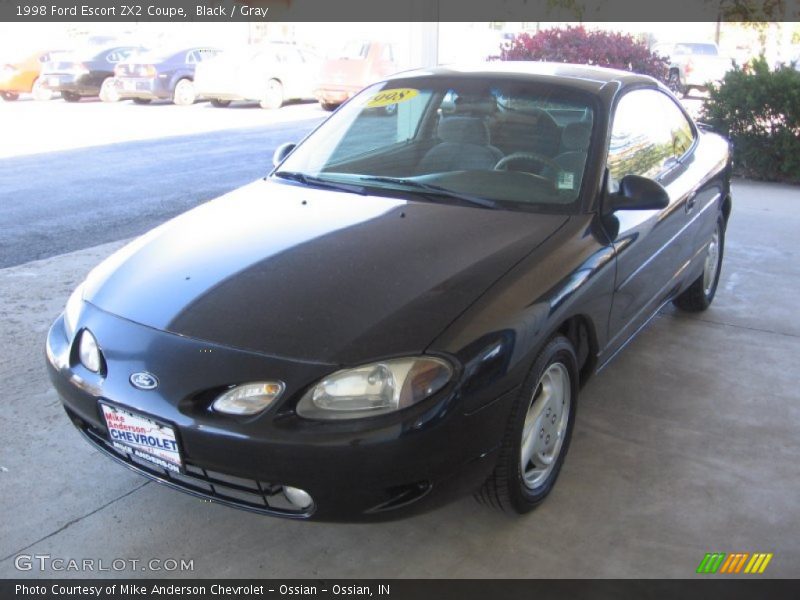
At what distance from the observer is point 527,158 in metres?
3.51

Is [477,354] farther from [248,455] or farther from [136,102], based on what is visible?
[136,102]

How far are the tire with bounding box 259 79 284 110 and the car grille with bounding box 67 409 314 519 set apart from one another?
15.2 metres

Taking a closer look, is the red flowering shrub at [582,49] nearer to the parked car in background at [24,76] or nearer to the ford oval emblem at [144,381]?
the ford oval emblem at [144,381]

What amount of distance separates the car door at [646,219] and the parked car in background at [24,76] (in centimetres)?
1754

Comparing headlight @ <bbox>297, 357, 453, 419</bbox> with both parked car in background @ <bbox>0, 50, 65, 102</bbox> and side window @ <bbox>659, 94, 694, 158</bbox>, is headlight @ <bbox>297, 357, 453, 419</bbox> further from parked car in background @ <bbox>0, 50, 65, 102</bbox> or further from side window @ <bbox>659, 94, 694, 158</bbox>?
parked car in background @ <bbox>0, 50, 65, 102</bbox>

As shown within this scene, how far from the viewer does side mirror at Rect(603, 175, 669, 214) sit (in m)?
3.25

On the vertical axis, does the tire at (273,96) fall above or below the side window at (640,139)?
below

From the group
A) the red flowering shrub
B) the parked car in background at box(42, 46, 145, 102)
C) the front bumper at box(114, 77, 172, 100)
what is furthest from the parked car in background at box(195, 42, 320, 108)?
the red flowering shrub

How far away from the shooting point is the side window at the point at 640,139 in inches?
140

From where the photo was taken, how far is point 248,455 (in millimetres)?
2322

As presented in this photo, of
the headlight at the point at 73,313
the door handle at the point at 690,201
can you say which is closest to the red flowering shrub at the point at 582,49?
the door handle at the point at 690,201

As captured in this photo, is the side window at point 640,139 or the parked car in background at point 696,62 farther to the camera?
the parked car in background at point 696,62

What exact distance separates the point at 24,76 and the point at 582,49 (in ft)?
44.3
